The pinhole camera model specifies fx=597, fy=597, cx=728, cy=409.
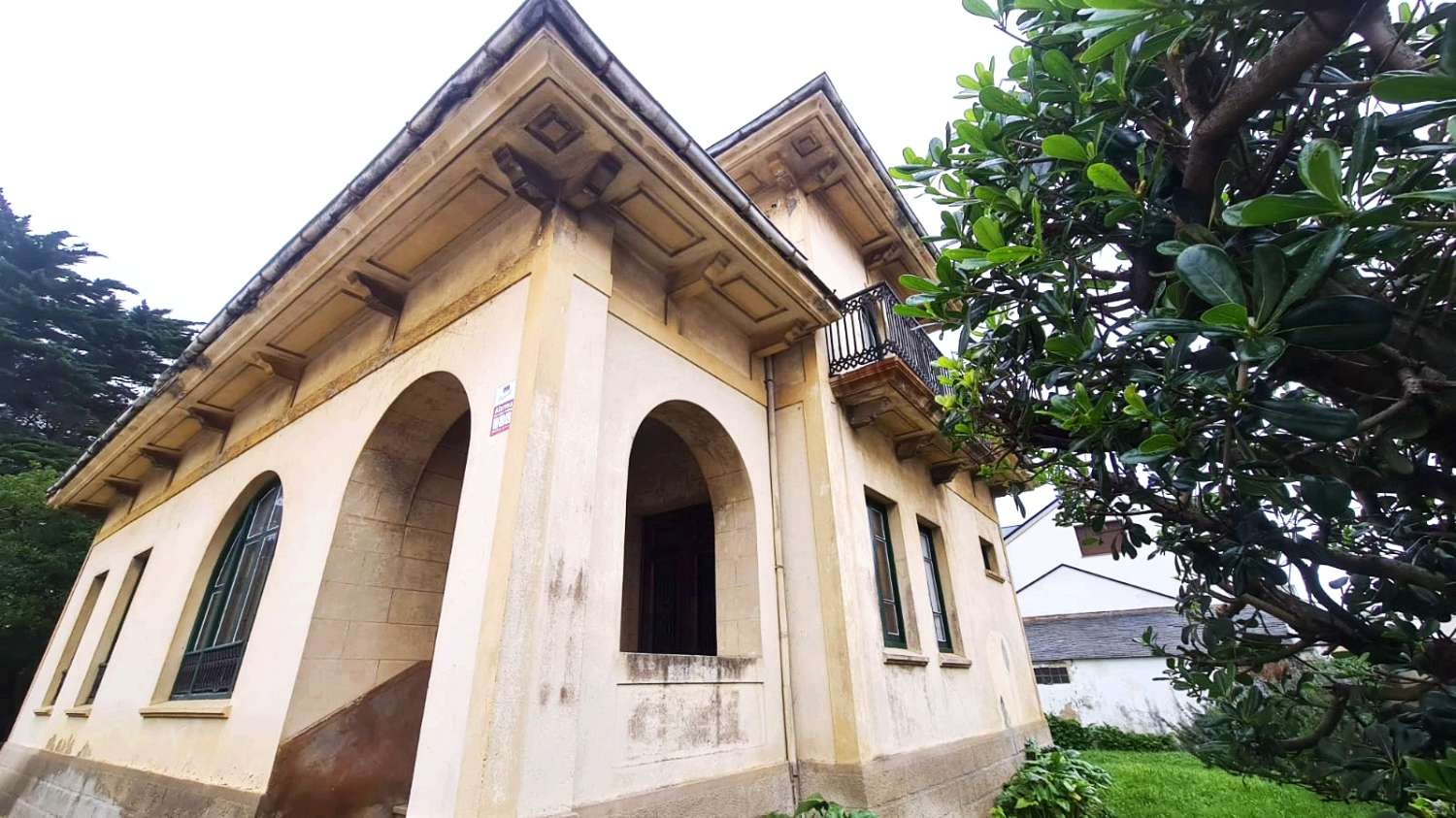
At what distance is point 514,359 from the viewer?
3928 mm

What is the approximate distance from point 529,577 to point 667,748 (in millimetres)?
1575

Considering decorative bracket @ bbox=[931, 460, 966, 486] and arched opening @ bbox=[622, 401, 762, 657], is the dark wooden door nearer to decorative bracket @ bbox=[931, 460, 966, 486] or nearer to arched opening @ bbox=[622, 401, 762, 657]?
arched opening @ bbox=[622, 401, 762, 657]

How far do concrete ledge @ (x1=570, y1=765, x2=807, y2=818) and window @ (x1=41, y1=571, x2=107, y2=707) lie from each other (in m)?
10.0

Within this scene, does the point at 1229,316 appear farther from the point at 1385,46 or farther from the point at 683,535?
the point at 683,535

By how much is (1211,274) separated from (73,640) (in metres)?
14.3

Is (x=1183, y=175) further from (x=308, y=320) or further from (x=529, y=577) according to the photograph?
(x=308, y=320)

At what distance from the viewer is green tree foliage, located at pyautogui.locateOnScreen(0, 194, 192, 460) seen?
17094 mm

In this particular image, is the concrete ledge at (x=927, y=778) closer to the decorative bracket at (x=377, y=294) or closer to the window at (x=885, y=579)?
the window at (x=885, y=579)

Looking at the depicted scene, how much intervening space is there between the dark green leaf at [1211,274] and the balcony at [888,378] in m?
4.23

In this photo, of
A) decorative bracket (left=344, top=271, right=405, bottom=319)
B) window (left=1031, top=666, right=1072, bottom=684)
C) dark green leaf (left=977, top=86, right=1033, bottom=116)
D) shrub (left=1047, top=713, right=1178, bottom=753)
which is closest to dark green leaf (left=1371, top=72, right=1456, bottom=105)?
dark green leaf (left=977, top=86, right=1033, bottom=116)

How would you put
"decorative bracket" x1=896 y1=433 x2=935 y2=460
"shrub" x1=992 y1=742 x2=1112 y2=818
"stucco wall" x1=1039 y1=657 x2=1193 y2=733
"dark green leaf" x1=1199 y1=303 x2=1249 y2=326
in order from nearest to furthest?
"dark green leaf" x1=1199 y1=303 x2=1249 y2=326 → "shrub" x1=992 y1=742 x2=1112 y2=818 → "decorative bracket" x1=896 y1=433 x2=935 y2=460 → "stucco wall" x1=1039 y1=657 x2=1193 y2=733

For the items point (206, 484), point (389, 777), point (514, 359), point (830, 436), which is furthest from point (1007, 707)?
point (206, 484)

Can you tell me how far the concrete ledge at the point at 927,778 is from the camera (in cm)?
447

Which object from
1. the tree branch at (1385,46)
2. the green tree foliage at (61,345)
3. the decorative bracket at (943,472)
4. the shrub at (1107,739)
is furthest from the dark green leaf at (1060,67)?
the green tree foliage at (61,345)
